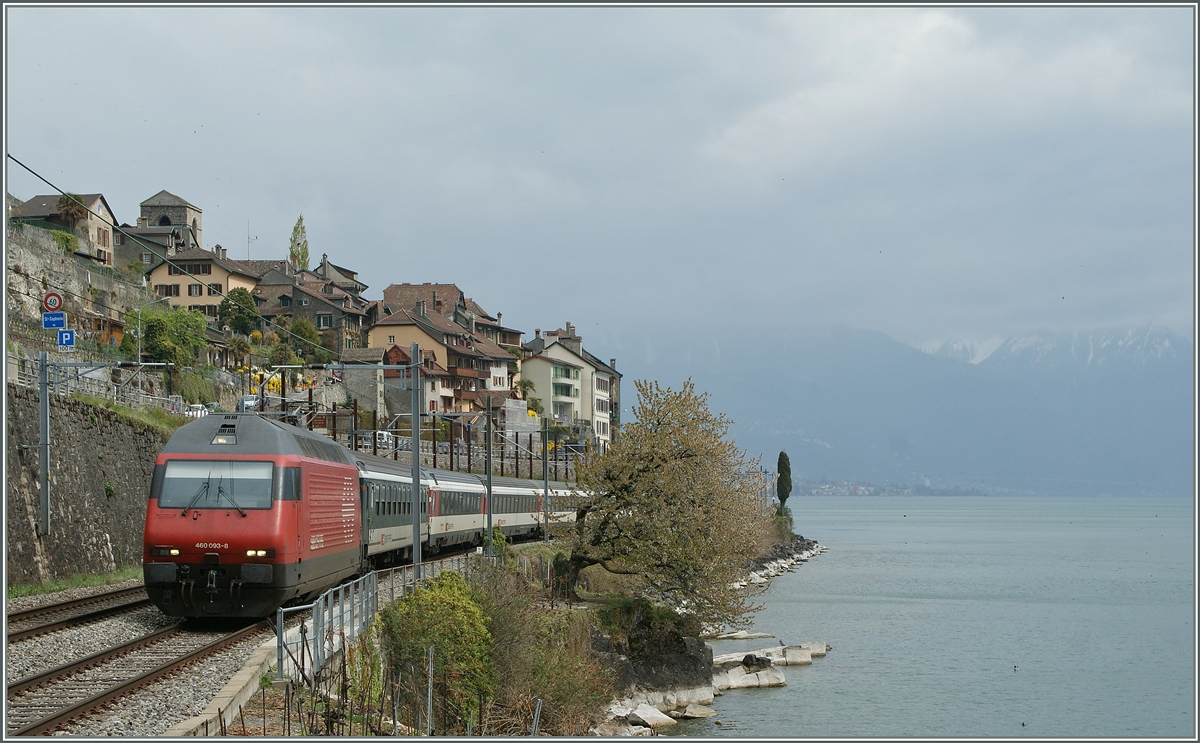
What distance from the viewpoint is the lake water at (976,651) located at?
33.6 meters

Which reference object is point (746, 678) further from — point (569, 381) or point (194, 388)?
point (569, 381)

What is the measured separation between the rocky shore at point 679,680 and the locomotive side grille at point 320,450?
335 inches

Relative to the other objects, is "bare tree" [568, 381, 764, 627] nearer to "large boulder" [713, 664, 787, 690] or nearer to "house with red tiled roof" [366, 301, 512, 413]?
"large boulder" [713, 664, 787, 690]

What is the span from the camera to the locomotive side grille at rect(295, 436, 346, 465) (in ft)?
68.2

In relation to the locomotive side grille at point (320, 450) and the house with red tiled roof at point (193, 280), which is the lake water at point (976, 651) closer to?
the locomotive side grille at point (320, 450)

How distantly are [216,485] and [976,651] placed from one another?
36.6 metres

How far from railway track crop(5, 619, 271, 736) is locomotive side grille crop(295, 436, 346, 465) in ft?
11.3

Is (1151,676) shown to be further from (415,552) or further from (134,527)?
(134,527)

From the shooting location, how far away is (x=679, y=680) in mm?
34188

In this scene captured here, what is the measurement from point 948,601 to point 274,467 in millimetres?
53627

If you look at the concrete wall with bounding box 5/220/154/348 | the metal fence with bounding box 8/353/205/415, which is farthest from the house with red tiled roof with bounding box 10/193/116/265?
the metal fence with bounding box 8/353/205/415

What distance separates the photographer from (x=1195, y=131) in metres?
14.7

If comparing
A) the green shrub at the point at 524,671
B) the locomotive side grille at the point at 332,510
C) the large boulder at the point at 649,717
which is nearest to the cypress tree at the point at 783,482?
the large boulder at the point at 649,717

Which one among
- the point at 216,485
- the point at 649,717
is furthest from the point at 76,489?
the point at 649,717
